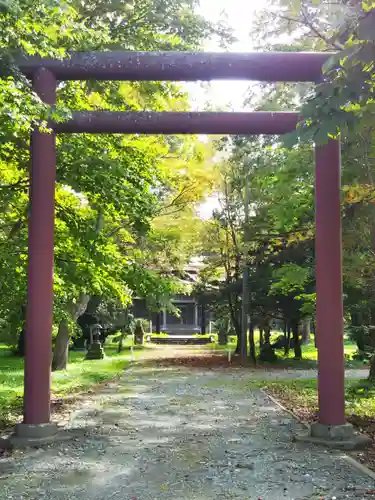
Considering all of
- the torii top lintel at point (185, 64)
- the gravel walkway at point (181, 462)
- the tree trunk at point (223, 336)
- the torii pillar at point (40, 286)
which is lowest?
the gravel walkway at point (181, 462)

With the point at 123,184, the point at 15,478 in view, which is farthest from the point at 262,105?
the point at 15,478

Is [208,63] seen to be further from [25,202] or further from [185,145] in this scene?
[185,145]

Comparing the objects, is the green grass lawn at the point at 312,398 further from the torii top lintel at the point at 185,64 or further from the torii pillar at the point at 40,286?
the torii top lintel at the point at 185,64

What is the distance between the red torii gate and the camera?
7918 millimetres

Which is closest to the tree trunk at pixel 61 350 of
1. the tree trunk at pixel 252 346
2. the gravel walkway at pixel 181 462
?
the tree trunk at pixel 252 346

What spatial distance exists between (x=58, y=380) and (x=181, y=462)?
33.1ft

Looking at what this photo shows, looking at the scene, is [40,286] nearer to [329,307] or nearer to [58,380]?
[329,307]

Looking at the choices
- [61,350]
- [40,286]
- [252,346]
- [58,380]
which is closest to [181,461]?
[40,286]

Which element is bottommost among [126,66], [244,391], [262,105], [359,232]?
[244,391]

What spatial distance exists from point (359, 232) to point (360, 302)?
224 inches

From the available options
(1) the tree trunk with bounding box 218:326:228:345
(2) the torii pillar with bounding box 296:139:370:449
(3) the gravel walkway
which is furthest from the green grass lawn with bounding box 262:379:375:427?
(1) the tree trunk with bounding box 218:326:228:345

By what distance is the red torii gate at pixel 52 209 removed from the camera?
792 centimetres

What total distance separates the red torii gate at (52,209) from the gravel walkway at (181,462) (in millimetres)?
792

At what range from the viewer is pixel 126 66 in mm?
8031
